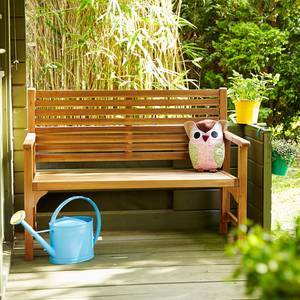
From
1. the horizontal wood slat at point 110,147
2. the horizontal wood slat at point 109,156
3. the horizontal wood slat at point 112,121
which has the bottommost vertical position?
the horizontal wood slat at point 109,156

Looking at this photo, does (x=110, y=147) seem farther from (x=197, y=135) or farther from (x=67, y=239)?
(x=67, y=239)

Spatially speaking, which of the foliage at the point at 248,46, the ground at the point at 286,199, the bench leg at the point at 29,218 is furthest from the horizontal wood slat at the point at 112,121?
the foliage at the point at 248,46

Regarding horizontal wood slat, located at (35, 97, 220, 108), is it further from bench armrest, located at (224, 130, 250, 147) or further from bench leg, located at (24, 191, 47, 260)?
bench leg, located at (24, 191, 47, 260)

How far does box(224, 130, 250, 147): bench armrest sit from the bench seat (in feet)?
0.64

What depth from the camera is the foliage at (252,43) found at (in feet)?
22.5

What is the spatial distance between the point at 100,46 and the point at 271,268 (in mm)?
3647

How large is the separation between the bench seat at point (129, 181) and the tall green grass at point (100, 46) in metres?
0.92

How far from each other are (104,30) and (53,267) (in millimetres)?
1864

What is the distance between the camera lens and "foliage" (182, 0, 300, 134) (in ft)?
22.5

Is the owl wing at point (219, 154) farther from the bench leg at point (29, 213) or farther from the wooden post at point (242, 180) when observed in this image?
the bench leg at point (29, 213)

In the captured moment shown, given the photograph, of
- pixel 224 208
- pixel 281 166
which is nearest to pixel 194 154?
pixel 224 208

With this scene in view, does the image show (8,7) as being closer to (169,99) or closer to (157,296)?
(169,99)

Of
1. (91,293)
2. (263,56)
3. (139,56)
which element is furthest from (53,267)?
(263,56)

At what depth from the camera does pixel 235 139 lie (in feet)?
11.7
